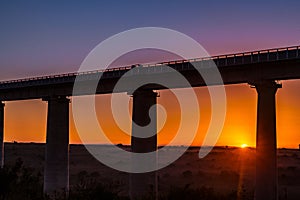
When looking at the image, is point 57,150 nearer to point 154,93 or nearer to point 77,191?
point 154,93

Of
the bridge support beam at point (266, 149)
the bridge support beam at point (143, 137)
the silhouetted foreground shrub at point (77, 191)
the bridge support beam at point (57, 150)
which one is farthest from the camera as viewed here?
the bridge support beam at point (57, 150)

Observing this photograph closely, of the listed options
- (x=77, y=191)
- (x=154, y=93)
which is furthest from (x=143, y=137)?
(x=77, y=191)

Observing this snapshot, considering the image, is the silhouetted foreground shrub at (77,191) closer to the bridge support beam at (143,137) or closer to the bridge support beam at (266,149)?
the bridge support beam at (266,149)

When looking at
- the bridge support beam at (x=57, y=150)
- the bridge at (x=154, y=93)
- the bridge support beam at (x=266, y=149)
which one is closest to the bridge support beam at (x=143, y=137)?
the bridge at (x=154, y=93)

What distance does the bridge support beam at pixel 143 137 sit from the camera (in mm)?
48062

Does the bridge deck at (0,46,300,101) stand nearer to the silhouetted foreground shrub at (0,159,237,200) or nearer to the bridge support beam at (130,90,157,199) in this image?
the bridge support beam at (130,90,157,199)

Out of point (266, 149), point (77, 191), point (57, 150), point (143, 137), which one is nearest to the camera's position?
point (77, 191)

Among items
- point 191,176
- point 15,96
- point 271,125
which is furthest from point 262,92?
point 191,176

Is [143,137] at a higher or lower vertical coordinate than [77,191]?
higher

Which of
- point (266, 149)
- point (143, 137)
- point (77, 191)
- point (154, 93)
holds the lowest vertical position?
point (77, 191)

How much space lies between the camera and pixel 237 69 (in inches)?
1686

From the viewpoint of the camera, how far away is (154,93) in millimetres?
49562

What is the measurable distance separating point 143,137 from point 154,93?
432 cm

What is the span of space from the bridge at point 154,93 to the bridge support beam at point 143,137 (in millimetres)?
90
